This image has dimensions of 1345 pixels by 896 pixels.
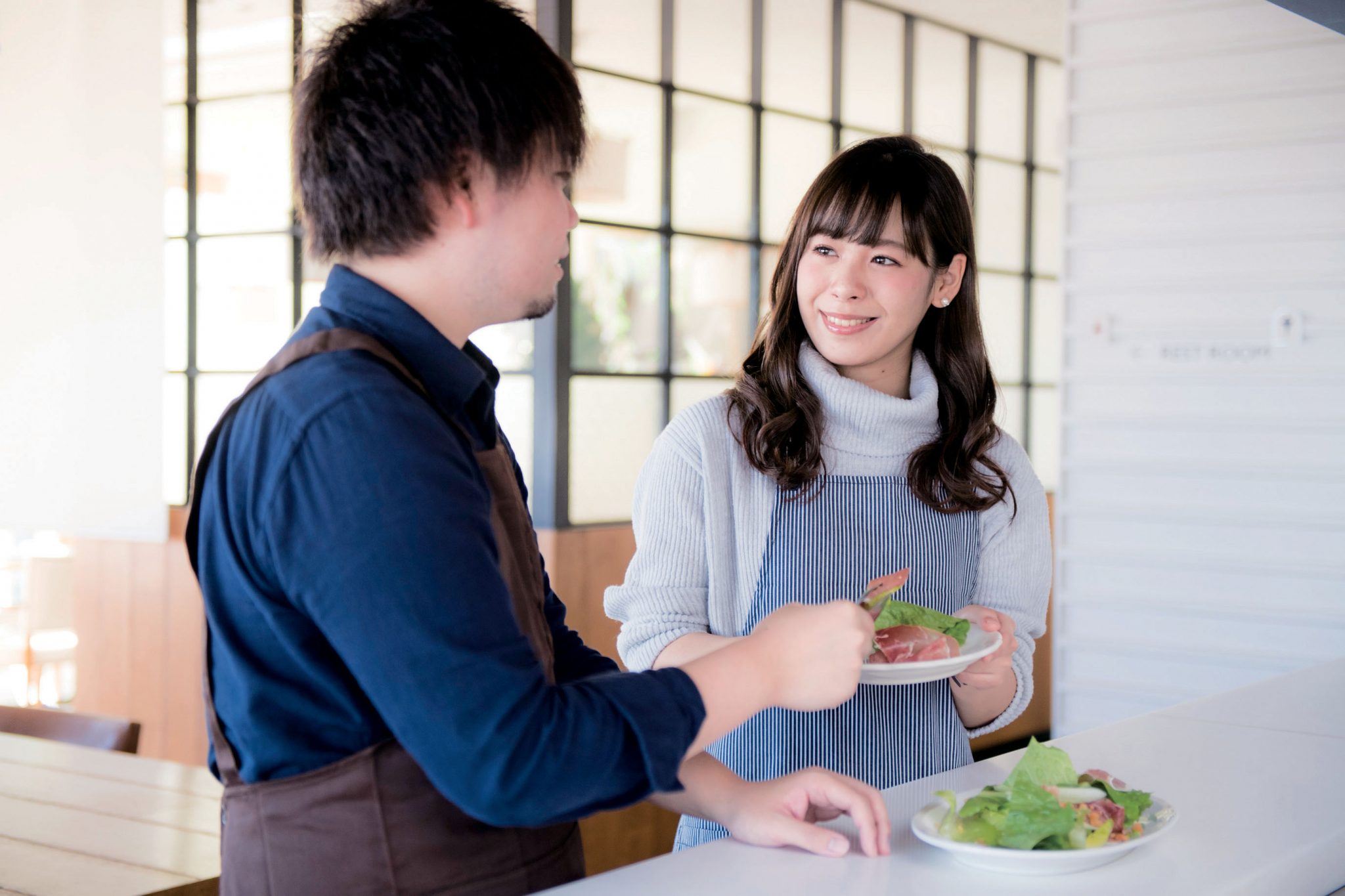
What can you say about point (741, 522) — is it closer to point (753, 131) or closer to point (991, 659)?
Result: point (991, 659)

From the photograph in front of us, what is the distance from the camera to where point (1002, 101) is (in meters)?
5.80

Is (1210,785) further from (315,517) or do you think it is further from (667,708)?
(315,517)

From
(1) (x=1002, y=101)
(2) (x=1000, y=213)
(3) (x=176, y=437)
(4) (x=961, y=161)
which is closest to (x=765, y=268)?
(4) (x=961, y=161)

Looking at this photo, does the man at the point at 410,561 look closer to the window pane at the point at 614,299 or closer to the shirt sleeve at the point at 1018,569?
the shirt sleeve at the point at 1018,569

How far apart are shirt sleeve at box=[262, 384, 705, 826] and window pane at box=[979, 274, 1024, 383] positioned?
519 cm

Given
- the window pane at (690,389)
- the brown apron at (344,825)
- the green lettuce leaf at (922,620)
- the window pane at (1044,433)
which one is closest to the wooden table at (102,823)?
the brown apron at (344,825)

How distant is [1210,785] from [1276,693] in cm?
64

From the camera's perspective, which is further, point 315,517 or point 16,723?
point 16,723

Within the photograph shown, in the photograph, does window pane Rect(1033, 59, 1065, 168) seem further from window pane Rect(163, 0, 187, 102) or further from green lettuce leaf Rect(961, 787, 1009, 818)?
green lettuce leaf Rect(961, 787, 1009, 818)

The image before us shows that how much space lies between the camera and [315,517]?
2.83 ft

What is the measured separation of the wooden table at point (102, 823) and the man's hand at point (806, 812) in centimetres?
105

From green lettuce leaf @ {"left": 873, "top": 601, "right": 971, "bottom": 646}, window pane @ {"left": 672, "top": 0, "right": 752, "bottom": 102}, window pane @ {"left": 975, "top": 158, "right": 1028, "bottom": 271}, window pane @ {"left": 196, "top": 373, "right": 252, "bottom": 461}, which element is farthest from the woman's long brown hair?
window pane @ {"left": 975, "top": 158, "right": 1028, "bottom": 271}

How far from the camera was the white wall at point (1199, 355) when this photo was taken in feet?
10.7

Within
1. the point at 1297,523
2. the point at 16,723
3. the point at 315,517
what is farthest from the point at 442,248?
the point at 1297,523
